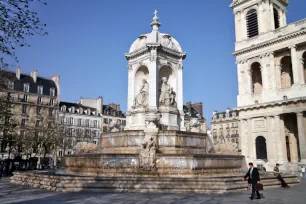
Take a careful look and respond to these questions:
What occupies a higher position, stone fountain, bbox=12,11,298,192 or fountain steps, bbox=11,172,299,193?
stone fountain, bbox=12,11,298,192

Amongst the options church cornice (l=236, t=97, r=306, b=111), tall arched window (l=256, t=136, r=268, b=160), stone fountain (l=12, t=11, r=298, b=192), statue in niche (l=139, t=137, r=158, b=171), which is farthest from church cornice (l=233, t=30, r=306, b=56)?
statue in niche (l=139, t=137, r=158, b=171)

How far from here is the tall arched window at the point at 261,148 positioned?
44162 mm

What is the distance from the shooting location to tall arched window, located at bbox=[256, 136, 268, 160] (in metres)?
44.2

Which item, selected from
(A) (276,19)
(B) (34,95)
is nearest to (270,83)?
(A) (276,19)

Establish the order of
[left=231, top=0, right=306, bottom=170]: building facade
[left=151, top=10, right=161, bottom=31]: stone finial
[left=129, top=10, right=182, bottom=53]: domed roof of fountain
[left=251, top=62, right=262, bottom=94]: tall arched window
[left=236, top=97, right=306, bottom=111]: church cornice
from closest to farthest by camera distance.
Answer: [left=129, top=10, right=182, bottom=53]: domed roof of fountain → [left=151, top=10, right=161, bottom=31]: stone finial → [left=236, top=97, right=306, bottom=111]: church cornice → [left=231, top=0, right=306, bottom=170]: building facade → [left=251, top=62, right=262, bottom=94]: tall arched window

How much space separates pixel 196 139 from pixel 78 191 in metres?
8.77

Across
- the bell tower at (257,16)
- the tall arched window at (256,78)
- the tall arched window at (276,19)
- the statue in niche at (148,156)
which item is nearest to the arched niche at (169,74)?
the statue in niche at (148,156)

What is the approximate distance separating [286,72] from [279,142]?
41.4 ft

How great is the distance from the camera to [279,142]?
1636 inches

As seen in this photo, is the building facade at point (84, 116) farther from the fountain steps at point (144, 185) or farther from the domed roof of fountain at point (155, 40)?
the fountain steps at point (144, 185)

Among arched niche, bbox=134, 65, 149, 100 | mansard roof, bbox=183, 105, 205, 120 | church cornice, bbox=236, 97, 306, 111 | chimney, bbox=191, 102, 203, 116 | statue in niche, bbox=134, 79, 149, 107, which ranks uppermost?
chimney, bbox=191, 102, 203, 116

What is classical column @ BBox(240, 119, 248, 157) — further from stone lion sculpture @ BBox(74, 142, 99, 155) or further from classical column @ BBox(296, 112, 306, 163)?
stone lion sculpture @ BBox(74, 142, 99, 155)

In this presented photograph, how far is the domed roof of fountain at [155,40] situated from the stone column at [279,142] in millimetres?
27639

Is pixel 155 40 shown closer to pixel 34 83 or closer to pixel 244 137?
pixel 244 137
